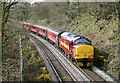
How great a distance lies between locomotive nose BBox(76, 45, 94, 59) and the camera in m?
13.2

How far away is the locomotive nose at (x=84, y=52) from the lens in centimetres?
1320

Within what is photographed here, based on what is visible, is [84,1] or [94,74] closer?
[94,74]

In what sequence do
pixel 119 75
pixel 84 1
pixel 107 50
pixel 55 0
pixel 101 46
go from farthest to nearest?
pixel 55 0, pixel 84 1, pixel 101 46, pixel 107 50, pixel 119 75

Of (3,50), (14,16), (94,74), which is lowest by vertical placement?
(94,74)

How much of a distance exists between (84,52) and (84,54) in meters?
0.17

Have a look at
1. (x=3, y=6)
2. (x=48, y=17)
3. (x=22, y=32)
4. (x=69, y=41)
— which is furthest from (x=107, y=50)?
(x=48, y=17)

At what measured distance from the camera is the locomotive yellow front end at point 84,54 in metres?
13.2

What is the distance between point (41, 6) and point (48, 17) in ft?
14.9

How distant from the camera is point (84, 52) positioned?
43.6 feet

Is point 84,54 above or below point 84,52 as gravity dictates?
below

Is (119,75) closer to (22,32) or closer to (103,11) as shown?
(22,32)

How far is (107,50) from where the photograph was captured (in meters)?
15.0

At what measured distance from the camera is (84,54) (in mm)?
13312

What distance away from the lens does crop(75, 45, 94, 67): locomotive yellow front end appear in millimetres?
13219
